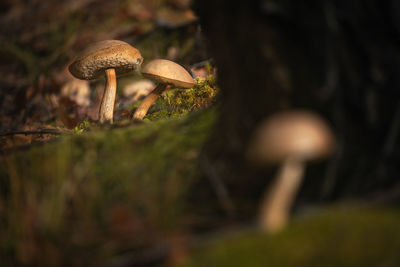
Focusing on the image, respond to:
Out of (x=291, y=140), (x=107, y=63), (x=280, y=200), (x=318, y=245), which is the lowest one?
(x=318, y=245)

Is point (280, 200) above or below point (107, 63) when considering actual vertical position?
below

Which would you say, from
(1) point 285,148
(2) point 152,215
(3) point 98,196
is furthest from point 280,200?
(3) point 98,196

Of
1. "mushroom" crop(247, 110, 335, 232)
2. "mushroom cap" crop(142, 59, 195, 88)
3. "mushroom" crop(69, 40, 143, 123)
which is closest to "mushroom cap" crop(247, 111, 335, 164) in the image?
"mushroom" crop(247, 110, 335, 232)

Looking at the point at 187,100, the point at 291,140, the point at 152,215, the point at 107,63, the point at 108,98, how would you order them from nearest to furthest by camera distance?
1. the point at 291,140
2. the point at 152,215
3. the point at 107,63
4. the point at 108,98
5. the point at 187,100

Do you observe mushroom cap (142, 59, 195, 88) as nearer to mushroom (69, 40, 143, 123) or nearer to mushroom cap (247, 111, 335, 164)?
mushroom (69, 40, 143, 123)

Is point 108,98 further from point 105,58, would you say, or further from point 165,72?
point 165,72

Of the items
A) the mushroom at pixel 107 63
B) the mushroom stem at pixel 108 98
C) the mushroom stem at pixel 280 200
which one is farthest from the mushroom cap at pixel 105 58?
the mushroom stem at pixel 280 200

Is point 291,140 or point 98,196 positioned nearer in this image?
point 291,140
